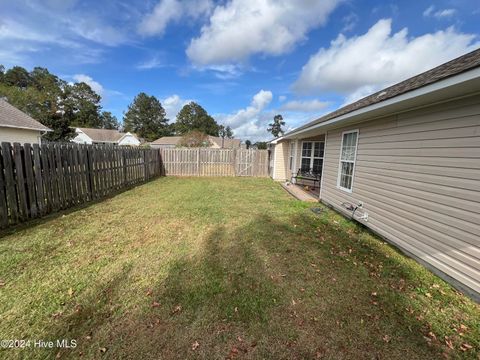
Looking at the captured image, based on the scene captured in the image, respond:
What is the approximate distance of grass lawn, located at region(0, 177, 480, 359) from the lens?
1840 mm

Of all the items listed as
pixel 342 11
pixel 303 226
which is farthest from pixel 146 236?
pixel 342 11

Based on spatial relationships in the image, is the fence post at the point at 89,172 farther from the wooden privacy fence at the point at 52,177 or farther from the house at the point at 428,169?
the house at the point at 428,169

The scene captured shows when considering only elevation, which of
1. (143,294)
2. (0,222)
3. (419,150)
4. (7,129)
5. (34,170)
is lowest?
(143,294)

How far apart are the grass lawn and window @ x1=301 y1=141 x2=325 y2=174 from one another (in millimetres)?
6091

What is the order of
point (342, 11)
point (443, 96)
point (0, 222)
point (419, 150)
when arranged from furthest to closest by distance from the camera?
point (342, 11) < point (0, 222) < point (419, 150) < point (443, 96)

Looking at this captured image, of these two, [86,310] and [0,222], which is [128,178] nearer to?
[0,222]

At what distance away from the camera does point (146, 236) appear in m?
3.99

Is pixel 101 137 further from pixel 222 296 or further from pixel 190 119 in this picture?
pixel 222 296

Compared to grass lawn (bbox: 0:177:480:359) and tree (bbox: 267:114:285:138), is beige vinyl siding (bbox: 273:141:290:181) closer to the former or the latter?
grass lawn (bbox: 0:177:480:359)

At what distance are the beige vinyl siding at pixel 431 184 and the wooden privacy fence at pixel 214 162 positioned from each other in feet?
30.5

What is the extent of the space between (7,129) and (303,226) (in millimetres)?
15904

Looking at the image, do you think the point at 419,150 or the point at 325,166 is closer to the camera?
the point at 419,150

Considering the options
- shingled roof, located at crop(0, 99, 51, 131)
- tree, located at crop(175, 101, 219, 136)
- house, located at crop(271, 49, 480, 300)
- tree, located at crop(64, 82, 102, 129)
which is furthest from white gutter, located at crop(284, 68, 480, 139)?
tree, located at crop(175, 101, 219, 136)

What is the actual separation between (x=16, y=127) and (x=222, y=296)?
15.5 m
